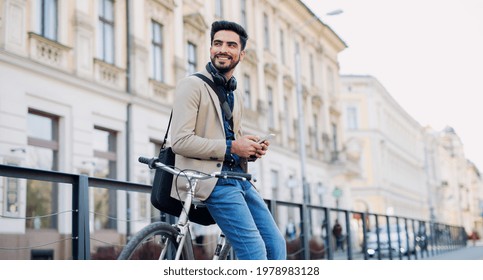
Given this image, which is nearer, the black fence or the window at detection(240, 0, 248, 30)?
the black fence

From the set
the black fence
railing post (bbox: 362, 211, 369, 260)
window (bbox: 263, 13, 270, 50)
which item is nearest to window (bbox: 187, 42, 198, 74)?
the black fence

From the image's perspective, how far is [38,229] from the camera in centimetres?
1077

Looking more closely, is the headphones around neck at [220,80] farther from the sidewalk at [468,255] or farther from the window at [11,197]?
the window at [11,197]

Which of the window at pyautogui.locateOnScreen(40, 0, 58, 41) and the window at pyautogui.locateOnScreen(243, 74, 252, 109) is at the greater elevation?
the window at pyautogui.locateOnScreen(243, 74, 252, 109)

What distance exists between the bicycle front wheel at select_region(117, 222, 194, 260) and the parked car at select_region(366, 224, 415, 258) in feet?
20.5

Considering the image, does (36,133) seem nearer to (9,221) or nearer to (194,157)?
(9,221)

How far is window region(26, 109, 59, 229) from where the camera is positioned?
10.5 metres

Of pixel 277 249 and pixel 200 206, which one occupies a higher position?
pixel 200 206

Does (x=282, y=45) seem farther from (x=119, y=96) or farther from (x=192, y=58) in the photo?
(x=119, y=96)

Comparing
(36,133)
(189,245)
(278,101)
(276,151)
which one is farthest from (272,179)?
(189,245)

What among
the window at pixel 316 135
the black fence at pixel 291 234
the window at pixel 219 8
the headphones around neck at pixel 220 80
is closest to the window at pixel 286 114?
the window at pixel 316 135

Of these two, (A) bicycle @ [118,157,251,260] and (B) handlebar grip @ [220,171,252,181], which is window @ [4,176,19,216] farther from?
(B) handlebar grip @ [220,171,252,181]

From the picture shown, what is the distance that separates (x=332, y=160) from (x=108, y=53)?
51.8 ft

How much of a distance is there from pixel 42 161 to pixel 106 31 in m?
3.24
